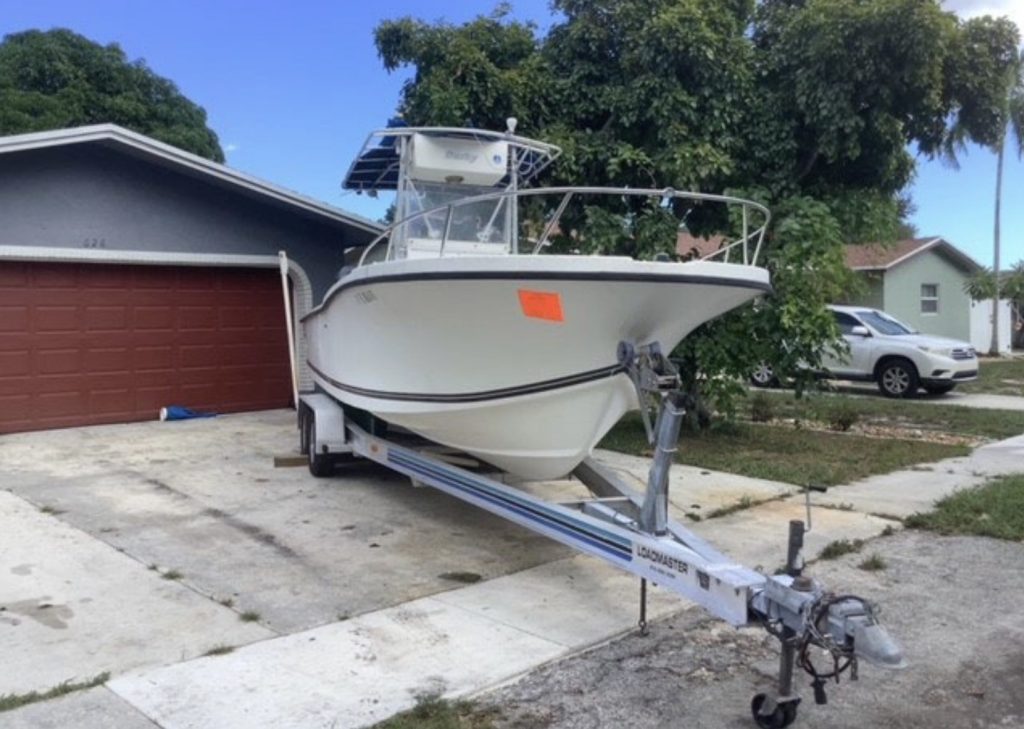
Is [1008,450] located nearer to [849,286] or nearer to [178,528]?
[849,286]

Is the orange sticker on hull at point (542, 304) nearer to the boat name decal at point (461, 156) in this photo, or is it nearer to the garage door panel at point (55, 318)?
the boat name decal at point (461, 156)

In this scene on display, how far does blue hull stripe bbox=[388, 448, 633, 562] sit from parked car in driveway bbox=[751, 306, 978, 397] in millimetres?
10365

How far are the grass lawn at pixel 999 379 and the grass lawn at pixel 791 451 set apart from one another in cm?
761

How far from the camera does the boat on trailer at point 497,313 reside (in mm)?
5094

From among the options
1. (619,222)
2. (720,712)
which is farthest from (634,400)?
(619,222)

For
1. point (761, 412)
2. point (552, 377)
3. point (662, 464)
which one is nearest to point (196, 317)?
point (761, 412)

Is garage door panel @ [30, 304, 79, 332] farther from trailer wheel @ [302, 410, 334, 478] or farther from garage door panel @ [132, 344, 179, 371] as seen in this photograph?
trailer wheel @ [302, 410, 334, 478]

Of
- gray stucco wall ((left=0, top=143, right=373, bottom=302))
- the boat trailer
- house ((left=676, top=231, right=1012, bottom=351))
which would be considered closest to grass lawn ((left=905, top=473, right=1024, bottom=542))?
the boat trailer

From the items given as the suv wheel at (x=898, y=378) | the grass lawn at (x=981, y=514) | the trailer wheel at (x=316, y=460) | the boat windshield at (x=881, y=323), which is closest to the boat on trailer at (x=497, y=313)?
the trailer wheel at (x=316, y=460)

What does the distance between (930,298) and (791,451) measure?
2204 centimetres

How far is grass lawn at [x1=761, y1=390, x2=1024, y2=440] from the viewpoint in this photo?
40.9 feet

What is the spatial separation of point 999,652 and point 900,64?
22.8ft

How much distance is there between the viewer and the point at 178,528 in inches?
272

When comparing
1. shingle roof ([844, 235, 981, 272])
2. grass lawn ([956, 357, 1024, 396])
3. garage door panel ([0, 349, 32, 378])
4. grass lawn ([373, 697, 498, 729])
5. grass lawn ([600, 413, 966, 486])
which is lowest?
grass lawn ([373, 697, 498, 729])
